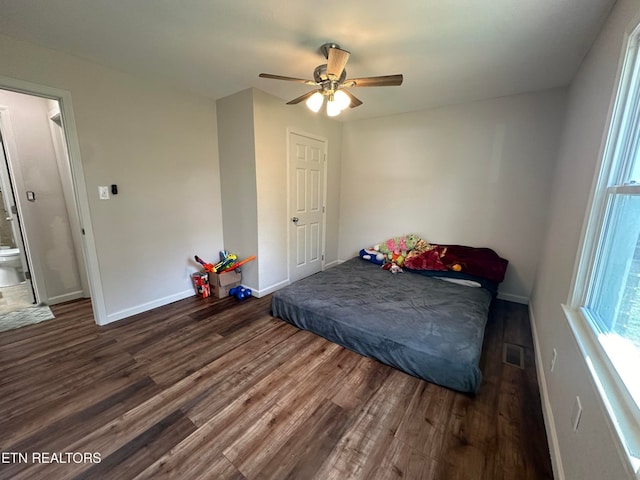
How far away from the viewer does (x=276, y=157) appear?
304 centimetres

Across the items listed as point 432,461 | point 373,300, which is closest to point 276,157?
point 373,300

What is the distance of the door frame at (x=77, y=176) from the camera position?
1950 mm

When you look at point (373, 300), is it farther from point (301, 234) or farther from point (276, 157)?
point (276, 157)

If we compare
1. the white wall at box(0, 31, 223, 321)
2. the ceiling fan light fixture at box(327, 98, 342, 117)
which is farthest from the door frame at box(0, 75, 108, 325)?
the ceiling fan light fixture at box(327, 98, 342, 117)

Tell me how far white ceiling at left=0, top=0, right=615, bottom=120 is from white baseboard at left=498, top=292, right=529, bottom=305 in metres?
2.26

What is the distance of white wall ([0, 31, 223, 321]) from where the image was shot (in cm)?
217

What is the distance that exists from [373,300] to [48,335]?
2964 mm

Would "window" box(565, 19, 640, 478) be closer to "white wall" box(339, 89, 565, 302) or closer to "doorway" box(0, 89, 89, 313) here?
"white wall" box(339, 89, 565, 302)

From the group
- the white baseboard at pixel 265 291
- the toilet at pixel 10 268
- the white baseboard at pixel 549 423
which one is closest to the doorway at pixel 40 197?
the toilet at pixel 10 268

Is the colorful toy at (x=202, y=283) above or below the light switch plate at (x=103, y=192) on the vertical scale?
below

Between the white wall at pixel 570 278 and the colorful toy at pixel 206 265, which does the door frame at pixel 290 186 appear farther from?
the white wall at pixel 570 278

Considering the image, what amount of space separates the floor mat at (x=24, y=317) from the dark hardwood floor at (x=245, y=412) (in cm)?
20

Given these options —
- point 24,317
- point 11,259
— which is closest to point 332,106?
point 24,317

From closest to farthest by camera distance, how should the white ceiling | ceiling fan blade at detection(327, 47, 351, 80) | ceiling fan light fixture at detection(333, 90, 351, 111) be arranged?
the white ceiling, ceiling fan blade at detection(327, 47, 351, 80), ceiling fan light fixture at detection(333, 90, 351, 111)
